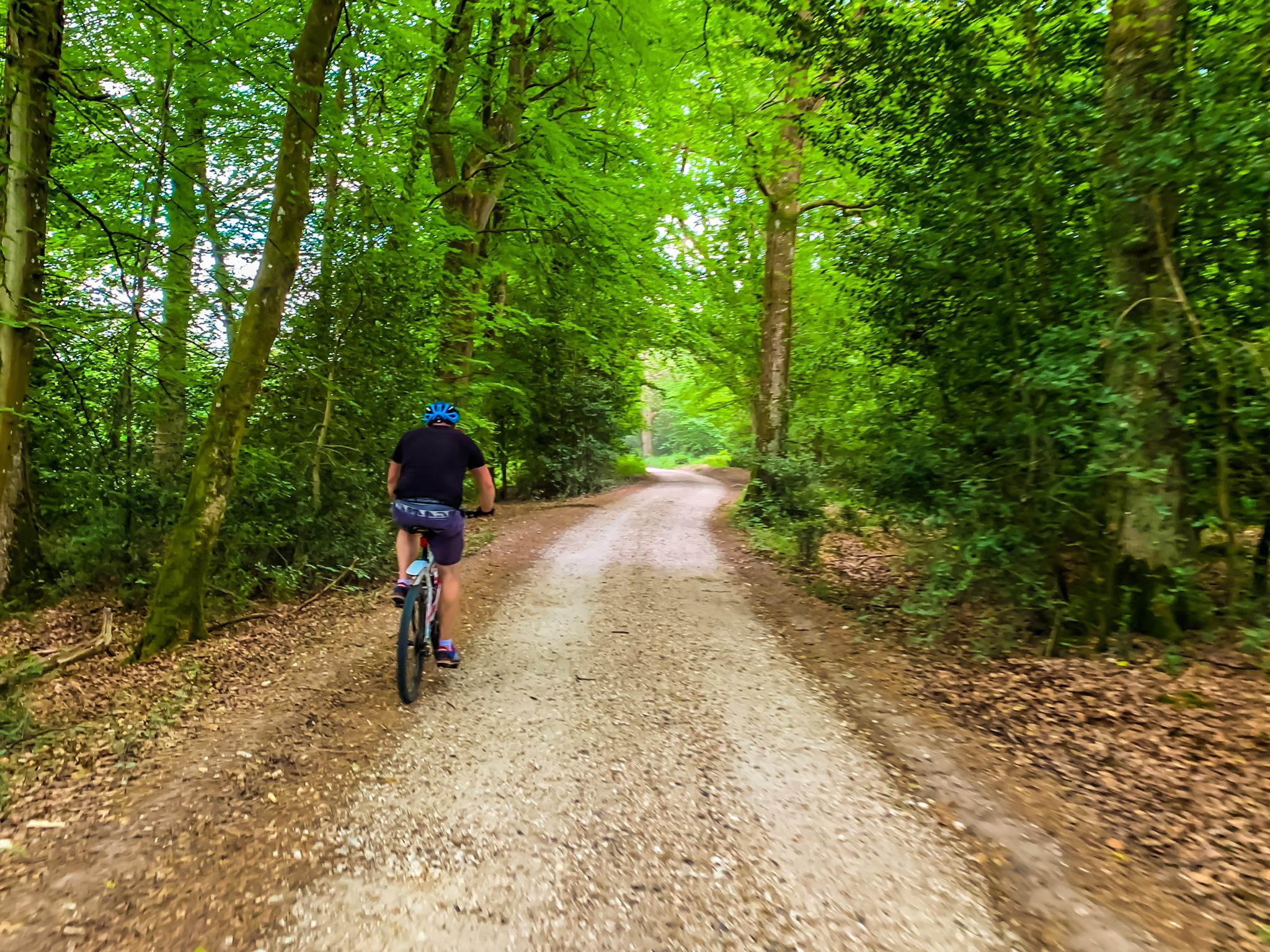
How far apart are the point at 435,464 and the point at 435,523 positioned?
0.43 m

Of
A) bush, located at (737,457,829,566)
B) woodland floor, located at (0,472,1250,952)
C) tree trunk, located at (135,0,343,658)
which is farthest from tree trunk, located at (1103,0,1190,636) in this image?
tree trunk, located at (135,0,343,658)

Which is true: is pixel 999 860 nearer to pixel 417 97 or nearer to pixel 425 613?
pixel 425 613

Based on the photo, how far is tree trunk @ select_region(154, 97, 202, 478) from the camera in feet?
20.6

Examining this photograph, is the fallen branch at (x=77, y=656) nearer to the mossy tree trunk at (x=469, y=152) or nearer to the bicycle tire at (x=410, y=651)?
the bicycle tire at (x=410, y=651)

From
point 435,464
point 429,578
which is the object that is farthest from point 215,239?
point 429,578

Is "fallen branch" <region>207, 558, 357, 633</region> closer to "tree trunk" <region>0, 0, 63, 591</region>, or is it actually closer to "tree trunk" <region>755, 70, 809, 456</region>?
"tree trunk" <region>0, 0, 63, 591</region>

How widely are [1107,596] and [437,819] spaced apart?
472cm

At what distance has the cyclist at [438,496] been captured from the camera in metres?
5.04

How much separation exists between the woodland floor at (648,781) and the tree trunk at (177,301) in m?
2.08

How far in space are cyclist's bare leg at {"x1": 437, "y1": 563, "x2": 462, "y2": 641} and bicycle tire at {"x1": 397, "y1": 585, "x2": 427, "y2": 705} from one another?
226 mm

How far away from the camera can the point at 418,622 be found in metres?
5.01

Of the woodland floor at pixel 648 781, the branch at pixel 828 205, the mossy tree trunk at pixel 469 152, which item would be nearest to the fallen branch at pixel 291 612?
the woodland floor at pixel 648 781

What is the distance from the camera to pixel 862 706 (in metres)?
4.89

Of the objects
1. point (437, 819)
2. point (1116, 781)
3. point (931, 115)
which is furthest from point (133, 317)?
point (1116, 781)
